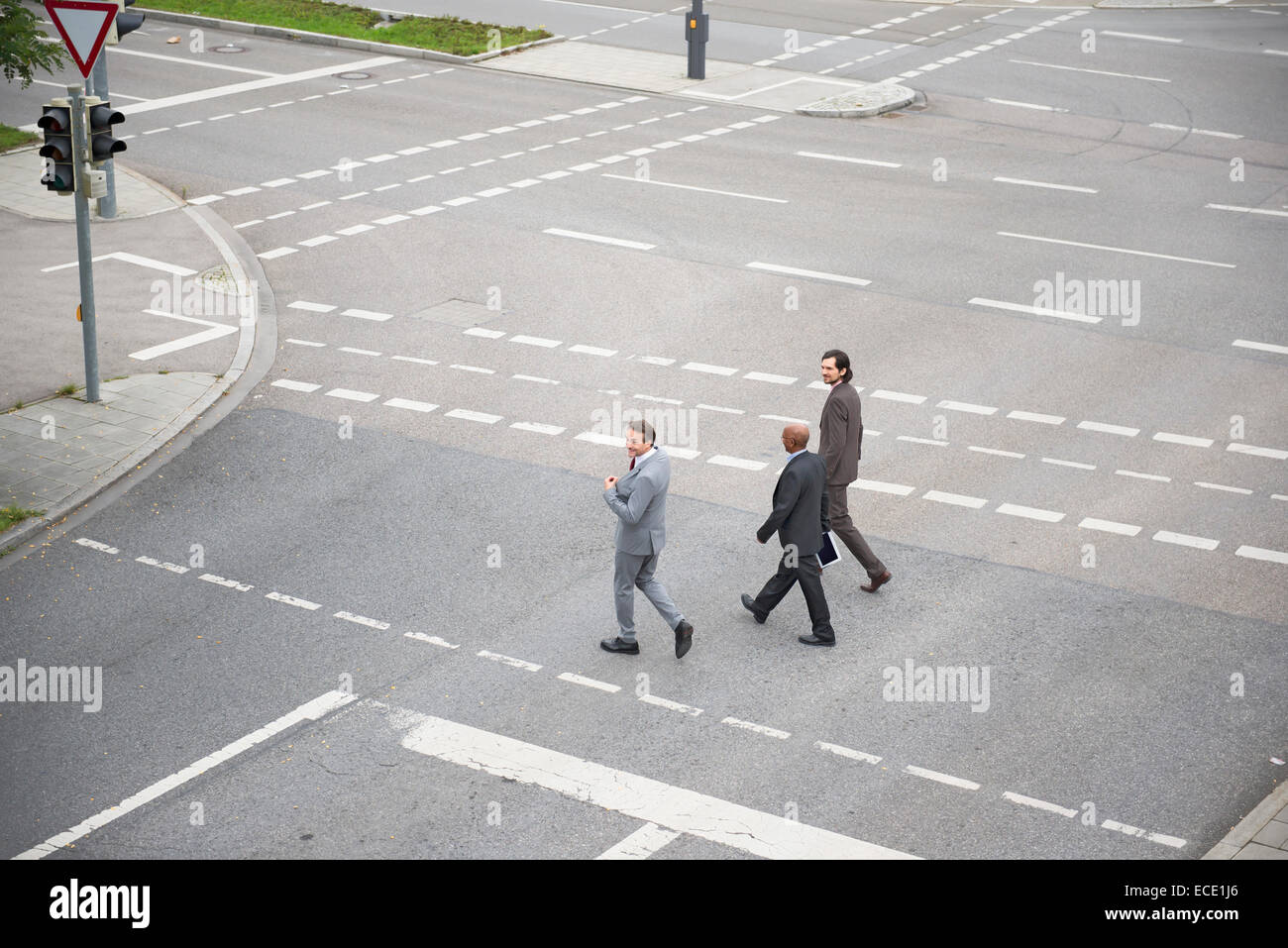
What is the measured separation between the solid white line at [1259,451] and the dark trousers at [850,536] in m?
4.73

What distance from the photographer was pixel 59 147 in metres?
14.5

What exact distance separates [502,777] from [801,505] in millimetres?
3195

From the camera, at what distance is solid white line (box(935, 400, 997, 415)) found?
14.6m

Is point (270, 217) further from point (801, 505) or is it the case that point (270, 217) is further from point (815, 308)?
point (801, 505)

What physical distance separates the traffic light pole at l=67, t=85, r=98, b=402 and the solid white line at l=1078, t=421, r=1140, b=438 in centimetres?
1016

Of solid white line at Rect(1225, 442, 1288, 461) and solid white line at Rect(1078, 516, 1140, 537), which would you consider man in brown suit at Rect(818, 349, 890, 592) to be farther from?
solid white line at Rect(1225, 442, 1288, 461)

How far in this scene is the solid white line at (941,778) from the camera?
882cm

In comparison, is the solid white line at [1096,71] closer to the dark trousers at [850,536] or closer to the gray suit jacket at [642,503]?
the dark trousers at [850,536]

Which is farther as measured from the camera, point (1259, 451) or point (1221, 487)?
point (1259, 451)

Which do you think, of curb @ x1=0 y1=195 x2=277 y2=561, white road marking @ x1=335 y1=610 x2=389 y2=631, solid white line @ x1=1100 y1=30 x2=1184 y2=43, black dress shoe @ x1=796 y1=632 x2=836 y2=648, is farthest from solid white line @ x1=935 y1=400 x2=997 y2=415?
solid white line @ x1=1100 y1=30 x2=1184 y2=43

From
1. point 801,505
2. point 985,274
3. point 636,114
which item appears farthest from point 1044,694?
point 636,114

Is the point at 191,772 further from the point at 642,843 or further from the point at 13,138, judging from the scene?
the point at 13,138

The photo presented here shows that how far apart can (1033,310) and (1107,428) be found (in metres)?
3.54

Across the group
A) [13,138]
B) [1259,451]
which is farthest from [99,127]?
[1259,451]
